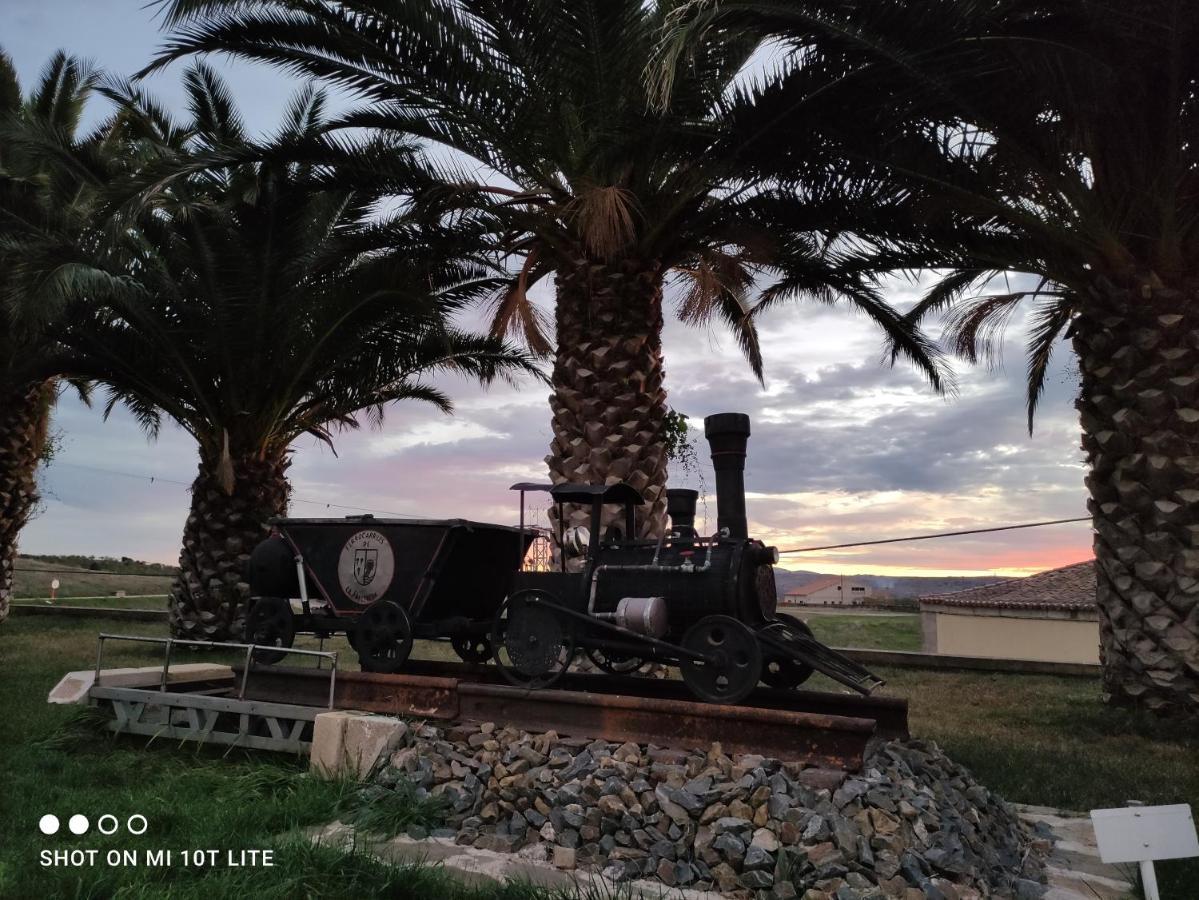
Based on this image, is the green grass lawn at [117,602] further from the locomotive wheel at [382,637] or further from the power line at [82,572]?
the locomotive wheel at [382,637]

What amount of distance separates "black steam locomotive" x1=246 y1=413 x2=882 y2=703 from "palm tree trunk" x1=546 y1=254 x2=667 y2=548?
2200 millimetres

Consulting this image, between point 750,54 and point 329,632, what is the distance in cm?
779

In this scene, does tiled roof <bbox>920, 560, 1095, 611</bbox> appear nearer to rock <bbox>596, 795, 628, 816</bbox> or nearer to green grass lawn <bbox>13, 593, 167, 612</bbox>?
rock <bbox>596, 795, 628, 816</bbox>

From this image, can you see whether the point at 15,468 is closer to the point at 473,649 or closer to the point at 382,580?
the point at 473,649

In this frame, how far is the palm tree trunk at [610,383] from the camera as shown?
34.4 ft

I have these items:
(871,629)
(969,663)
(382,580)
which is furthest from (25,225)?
(871,629)

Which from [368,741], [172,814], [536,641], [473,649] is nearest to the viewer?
[172,814]

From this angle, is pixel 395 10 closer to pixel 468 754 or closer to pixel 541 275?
pixel 541 275

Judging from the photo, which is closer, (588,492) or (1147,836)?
(1147,836)

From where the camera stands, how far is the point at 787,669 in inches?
289

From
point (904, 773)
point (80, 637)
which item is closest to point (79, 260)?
point (80, 637)

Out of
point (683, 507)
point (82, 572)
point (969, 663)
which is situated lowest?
point (969, 663)

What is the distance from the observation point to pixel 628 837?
5449 mm

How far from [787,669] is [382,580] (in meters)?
3.52
